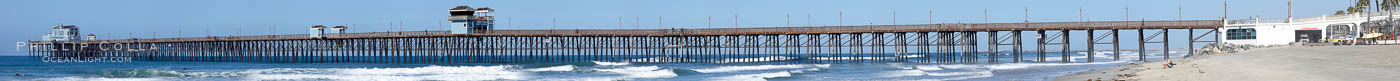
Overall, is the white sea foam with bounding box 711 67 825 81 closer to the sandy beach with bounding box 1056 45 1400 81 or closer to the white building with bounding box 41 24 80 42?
the sandy beach with bounding box 1056 45 1400 81

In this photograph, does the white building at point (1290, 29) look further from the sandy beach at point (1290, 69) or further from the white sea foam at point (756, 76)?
the white sea foam at point (756, 76)

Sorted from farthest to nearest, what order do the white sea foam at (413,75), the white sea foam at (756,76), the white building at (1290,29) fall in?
the white building at (1290,29) < the white sea foam at (413,75) < the white sea foam at (756,76)

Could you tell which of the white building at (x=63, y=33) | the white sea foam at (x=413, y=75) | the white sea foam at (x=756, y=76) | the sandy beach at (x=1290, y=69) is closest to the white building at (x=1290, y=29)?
the sandy beach at (x=1290, y=69)

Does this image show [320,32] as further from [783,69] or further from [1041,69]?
[1041,69]

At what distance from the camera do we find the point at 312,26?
53781mm

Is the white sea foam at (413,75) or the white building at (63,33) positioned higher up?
the white building at (63,33)

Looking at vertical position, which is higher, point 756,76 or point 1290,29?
point 1290,29

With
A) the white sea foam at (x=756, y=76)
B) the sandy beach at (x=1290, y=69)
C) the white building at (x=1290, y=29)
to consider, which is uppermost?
the white building at (x=1290, y=29)

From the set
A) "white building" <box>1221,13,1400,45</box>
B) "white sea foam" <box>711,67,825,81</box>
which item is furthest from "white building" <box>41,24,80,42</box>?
"white building" <box>1221,13,1400,45</box>

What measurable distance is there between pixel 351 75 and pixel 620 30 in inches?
394

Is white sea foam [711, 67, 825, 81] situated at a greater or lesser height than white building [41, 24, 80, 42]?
lesser

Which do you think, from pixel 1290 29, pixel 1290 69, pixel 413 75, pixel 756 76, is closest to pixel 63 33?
pixel 413 75

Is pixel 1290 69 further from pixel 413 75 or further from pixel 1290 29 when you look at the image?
pixel 1290 29

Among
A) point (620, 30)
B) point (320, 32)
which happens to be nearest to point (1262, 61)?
point (620, 30)
